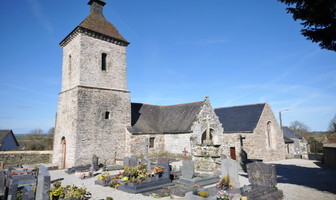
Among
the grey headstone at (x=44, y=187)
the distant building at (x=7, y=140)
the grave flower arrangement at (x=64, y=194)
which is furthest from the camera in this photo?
the distant building at (x=7, y=140)

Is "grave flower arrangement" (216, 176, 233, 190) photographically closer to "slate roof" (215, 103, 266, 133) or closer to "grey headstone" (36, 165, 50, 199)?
"grey headstone" (36, 165, 50, 199)

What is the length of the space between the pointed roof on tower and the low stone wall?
38.2 feet

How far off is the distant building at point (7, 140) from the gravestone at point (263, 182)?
3361cm

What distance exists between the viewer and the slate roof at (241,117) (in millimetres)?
21772

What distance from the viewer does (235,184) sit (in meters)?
9.77

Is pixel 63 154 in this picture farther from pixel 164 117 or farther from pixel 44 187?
pixel 44 187

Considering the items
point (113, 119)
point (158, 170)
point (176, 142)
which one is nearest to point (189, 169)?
point (158, 170)

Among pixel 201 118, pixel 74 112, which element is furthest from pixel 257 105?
pixel 74 112

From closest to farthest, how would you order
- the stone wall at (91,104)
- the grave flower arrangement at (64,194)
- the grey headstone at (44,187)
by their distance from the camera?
the grey headstone at (44,187), the grave flower arrangement at (64,194), the stone wall at (91,104)

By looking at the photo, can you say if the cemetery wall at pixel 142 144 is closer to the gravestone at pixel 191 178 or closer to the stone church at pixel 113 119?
the stone church at pixel 113 119

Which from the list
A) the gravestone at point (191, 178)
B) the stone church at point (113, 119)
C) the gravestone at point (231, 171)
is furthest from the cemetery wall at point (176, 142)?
the gravestone at point (231, 171)

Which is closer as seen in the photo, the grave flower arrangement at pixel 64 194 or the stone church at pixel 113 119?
the grave flower arrangement at pixel 64 194

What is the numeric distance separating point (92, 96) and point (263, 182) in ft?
47.1

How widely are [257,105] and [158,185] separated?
17.8 metres
